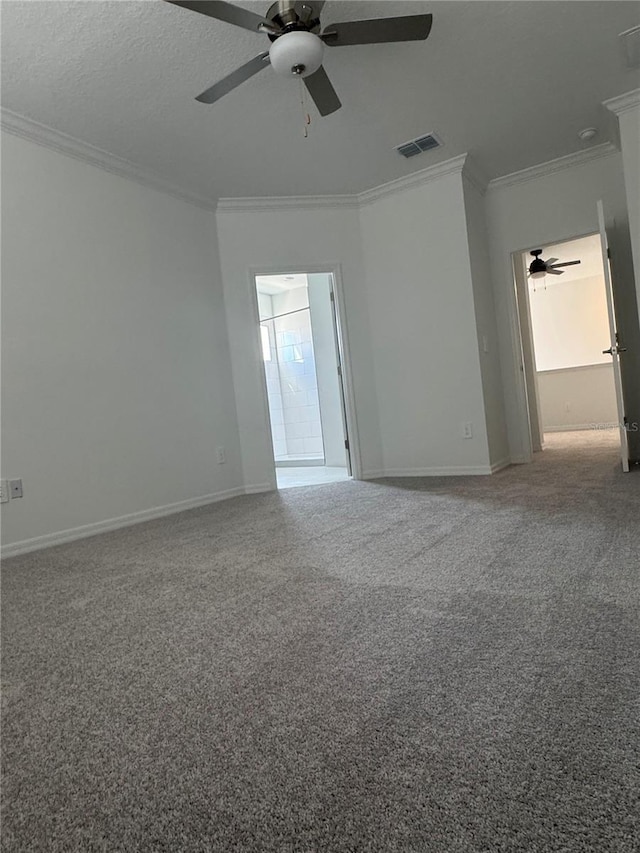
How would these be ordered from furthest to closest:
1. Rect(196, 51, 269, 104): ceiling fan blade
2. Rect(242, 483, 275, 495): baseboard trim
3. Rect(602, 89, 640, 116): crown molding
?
Rect(242, 483, 275, 495): baseboard trim < Rect(602, 89, 640, 116): crown molding < Rect(196, 51, 269, 104): ceiling fan blade

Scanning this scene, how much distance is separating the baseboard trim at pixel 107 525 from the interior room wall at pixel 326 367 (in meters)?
2.02

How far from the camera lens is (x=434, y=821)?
701 mm

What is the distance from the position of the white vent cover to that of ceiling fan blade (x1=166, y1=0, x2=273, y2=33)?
6.75ft

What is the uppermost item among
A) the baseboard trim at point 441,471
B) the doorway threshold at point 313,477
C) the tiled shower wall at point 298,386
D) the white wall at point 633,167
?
the white wall at point 633,167

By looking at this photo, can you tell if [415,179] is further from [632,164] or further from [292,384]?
[292,384]

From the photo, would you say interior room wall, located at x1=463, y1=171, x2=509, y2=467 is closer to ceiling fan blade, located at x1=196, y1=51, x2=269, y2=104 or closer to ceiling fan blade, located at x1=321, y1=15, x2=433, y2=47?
ceiling fan blade, located at x1=321, y1=15, x2=433, y2=47

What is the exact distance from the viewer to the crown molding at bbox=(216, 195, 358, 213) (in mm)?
4484

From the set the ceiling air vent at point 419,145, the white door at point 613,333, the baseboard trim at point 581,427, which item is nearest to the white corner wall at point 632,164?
the white door at point 613,333

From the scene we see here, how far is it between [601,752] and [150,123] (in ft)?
12.4

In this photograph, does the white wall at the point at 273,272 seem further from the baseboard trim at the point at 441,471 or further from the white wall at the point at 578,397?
the white wall at the point at 578,397

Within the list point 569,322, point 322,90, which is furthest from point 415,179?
point 569,322

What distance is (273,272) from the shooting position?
4590 millimetres

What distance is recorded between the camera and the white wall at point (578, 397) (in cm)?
799

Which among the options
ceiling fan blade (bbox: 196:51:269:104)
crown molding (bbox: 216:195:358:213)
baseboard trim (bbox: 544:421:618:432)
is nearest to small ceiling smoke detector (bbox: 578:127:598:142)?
Result: crown molding (bbox: 216:195:358:213)
